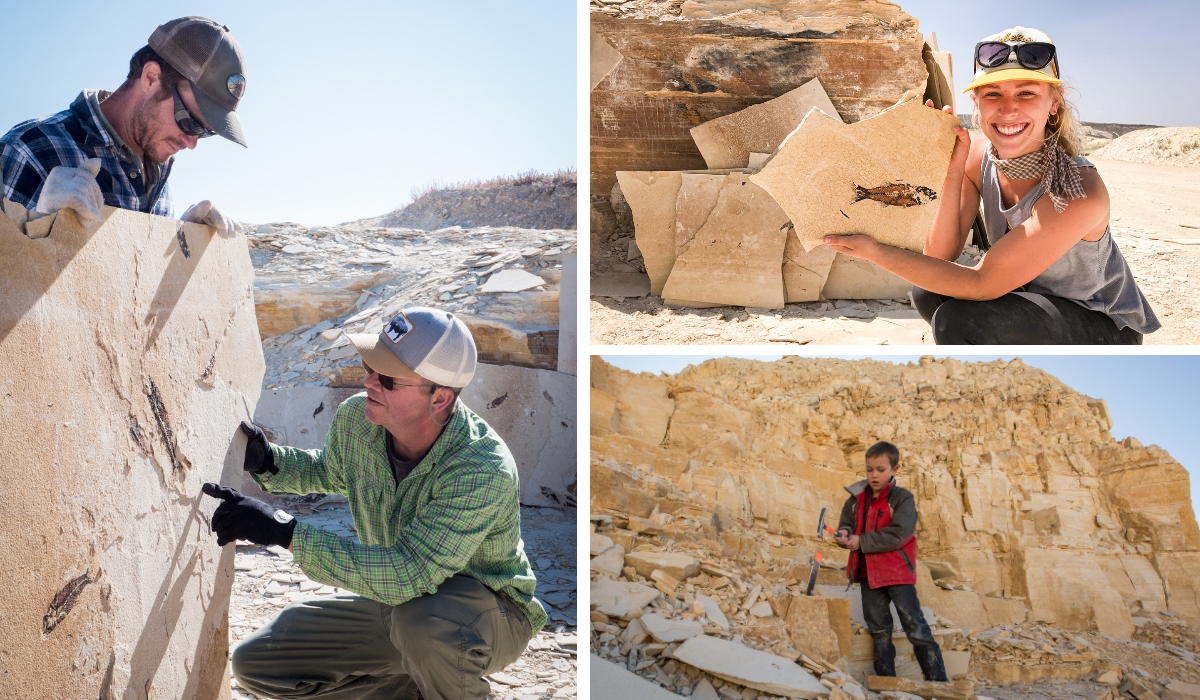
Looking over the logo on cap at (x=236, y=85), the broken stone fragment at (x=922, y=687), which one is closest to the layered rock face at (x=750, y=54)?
the logo on cap at (x=236, y=85)

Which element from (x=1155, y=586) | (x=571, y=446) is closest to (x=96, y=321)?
(x=571, y=446)

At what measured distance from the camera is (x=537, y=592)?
3.72m

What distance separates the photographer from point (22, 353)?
1.36 m

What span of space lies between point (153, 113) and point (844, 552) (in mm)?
3830

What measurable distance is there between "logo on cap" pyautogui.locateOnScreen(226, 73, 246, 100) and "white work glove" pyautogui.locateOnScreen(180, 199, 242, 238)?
1.66 feet

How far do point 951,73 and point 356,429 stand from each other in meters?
4.01

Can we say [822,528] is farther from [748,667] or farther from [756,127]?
[756,127]

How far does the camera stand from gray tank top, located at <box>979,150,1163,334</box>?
2.23m

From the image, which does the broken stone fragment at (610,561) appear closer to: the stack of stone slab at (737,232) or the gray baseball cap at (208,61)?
the stack of stone slab at (737,232)

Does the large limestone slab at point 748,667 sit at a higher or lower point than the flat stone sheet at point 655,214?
lower

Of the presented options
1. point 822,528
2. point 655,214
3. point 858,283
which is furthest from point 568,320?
point 822,528

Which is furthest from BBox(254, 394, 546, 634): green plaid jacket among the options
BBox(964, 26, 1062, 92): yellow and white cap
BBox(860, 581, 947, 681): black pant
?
BBox(964, 26, 1062, 92): yellow and white cap

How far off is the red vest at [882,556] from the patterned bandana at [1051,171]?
177 cm

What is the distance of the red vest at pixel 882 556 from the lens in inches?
124
